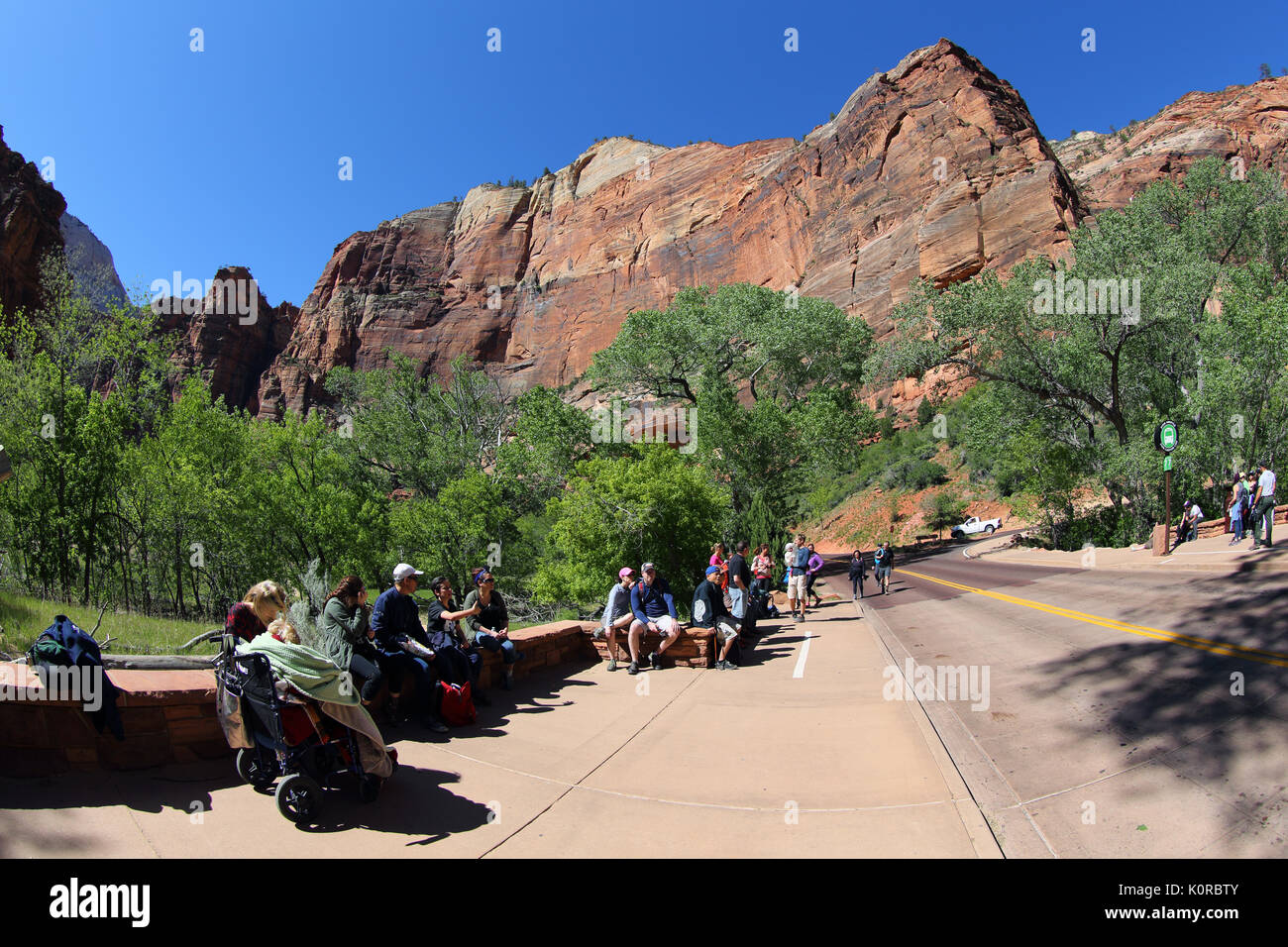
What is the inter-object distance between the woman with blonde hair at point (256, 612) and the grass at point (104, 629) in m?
4.81

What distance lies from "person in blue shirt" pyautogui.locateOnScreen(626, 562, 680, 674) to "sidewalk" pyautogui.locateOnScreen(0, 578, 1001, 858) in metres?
1.83

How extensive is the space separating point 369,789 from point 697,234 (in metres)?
81.7

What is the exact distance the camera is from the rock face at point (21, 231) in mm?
44719

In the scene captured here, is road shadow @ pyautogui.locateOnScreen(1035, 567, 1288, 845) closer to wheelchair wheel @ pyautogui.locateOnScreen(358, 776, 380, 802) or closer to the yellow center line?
the yellow center line

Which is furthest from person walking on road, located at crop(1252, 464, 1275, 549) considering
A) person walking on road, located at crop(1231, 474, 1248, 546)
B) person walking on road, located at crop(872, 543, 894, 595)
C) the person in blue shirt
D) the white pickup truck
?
the white pickup truck

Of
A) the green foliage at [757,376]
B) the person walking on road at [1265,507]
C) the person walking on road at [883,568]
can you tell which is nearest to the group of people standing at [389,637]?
the person walking on road at [883,568]

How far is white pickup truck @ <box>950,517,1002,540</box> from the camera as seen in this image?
137 ft

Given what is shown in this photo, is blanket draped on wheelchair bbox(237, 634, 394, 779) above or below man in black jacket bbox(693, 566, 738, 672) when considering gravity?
Result: above

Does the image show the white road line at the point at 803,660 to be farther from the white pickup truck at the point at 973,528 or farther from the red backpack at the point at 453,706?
the white pickup truck at the point at 973,528

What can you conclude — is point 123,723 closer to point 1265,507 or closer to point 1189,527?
point 1265,507

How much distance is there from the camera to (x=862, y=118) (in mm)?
63000

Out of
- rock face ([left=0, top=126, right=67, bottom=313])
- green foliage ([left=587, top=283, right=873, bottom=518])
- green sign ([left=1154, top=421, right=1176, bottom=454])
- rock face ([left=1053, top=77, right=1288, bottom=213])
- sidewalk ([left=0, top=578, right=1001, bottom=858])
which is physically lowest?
sidewalk ([left=0, top=578, right=1001, bottom=858])

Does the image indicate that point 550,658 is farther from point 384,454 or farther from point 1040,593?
point 384,454

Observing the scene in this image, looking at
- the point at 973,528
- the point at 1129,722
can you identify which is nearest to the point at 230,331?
the point at 973,528
